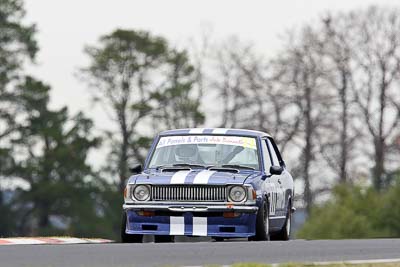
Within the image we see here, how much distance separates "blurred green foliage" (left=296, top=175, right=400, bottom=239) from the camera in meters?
59.8

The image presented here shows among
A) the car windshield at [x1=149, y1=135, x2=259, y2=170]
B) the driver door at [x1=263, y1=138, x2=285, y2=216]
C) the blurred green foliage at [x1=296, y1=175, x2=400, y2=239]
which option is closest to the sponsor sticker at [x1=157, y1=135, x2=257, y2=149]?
the car windshield at [x1=149, y1=135, x2=259, y2=170]

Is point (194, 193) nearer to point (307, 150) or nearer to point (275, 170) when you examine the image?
point (275, 170)

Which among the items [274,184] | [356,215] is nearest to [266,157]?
[274,184]

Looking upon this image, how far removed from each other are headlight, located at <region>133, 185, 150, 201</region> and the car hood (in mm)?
69

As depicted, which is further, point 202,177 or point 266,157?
point 266,157

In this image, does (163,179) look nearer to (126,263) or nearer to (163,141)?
(163,141)

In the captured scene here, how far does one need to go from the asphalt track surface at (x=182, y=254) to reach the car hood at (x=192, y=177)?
1.74 m

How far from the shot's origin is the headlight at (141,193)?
19422 mm

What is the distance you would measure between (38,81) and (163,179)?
2054 inches

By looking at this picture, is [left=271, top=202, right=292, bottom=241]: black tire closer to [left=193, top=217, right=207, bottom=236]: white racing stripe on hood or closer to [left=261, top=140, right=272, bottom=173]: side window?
[left=261, top=140, right=272, bottom=173]: side window

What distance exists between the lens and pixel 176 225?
1919cm

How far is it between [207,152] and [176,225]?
1.64 metres

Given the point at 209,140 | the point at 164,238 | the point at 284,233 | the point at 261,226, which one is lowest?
the point at 284,233

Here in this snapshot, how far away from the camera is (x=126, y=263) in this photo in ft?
45.7
